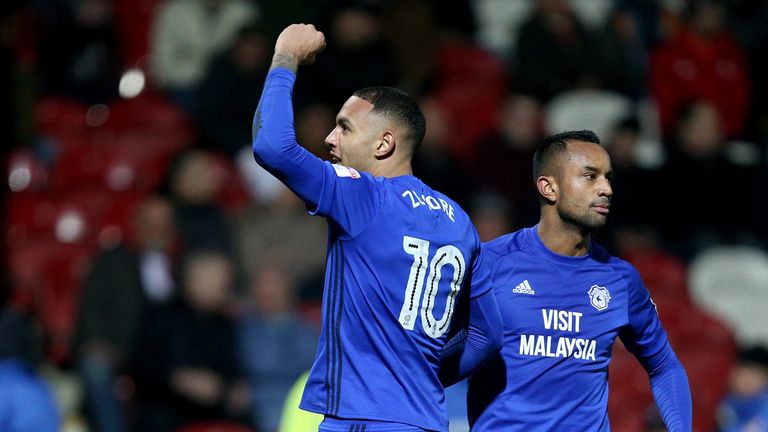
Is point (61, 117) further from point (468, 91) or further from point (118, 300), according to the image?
point (468, 91)

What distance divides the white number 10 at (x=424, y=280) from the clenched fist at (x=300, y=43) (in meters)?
0.69

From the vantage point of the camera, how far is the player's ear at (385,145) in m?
4.50

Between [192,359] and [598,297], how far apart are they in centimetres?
453

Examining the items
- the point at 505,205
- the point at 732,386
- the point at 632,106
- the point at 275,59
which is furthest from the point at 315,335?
the point at 275,59

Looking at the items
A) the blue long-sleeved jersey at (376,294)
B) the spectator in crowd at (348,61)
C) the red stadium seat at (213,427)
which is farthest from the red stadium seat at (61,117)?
the blue long-sleeved jersey at (376,294)

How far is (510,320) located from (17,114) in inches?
296

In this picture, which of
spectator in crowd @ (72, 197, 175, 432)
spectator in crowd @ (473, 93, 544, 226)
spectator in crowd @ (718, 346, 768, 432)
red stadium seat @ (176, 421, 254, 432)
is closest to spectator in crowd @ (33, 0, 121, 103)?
spectator in crowd @ (72, 197, 175, 432)

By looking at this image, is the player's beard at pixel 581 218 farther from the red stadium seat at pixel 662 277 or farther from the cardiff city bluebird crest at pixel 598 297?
the red stadium seat at pixel 662 277

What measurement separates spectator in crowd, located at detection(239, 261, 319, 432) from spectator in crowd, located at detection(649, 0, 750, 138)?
440 centimetres

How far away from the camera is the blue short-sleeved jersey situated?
16.0 feet

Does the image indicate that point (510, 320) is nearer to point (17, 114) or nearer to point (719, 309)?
point (719, 309)

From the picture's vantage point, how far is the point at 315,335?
9.38 meters

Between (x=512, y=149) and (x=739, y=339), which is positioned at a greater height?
(x=512, y=149)

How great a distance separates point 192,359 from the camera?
895cm
